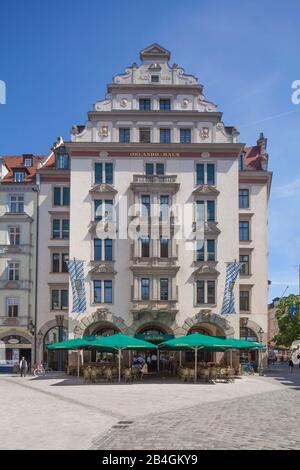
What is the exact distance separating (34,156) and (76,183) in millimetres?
13278

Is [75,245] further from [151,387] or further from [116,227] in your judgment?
[151,387]

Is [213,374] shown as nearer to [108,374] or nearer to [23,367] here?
[108,374]

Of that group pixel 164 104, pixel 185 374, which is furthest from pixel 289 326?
pixel 185 374

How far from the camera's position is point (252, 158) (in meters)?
59.8

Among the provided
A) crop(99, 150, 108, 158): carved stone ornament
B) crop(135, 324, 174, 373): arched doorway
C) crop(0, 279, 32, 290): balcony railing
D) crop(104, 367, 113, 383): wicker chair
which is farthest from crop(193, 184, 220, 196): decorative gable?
crop(104, 367, 113, 383): wicker chair

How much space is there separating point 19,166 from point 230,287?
889 inches

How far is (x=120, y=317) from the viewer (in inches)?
1976

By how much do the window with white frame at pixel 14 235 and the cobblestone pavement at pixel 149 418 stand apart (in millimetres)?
23056

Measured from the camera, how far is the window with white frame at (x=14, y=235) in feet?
184

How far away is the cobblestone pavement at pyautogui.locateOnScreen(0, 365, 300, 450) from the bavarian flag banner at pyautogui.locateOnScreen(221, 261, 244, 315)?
52.0 feet

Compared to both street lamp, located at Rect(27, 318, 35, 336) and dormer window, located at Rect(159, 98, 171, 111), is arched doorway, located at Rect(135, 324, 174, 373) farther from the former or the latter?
dormer window, located at Rect(159, 98, 171, 111)

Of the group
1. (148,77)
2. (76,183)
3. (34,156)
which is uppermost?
(148,77)
